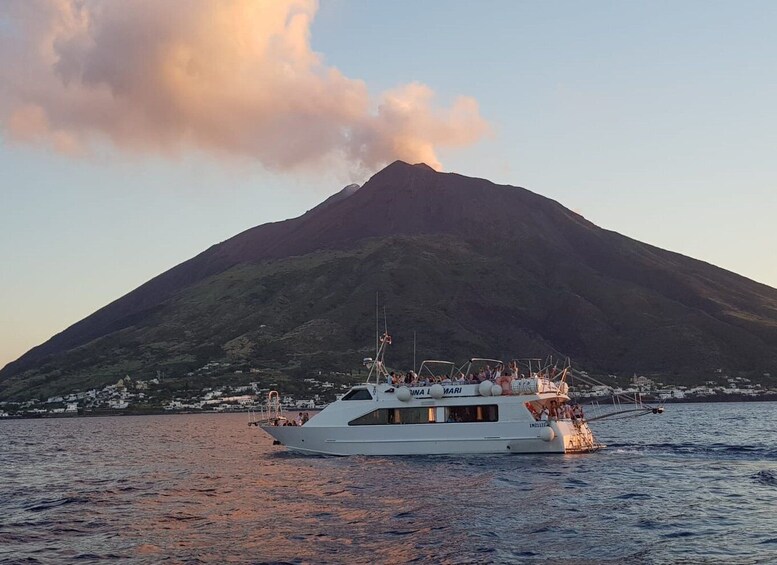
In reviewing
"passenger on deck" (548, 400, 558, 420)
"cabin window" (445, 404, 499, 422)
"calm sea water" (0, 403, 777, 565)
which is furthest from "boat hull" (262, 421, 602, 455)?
"calm sea water" (0, 403, 777, 565)

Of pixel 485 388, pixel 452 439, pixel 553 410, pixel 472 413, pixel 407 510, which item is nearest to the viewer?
pixel 407 510

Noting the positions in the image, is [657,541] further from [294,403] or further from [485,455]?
[294,403]

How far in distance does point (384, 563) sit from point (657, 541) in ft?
31.8

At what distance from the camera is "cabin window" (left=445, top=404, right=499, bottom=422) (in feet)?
172

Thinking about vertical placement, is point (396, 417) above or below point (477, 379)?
below

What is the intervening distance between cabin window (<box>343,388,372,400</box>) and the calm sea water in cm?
425

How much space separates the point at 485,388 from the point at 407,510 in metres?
18.8

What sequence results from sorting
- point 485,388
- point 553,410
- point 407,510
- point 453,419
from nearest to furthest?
point 407,510, point 485,388, point 453,419, point 553,410

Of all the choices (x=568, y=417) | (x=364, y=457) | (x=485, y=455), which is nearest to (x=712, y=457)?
(x=568, y=417)

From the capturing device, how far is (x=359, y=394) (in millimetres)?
54625

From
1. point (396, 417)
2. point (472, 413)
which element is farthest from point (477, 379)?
point (396, 417)

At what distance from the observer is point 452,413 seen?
52.9 m

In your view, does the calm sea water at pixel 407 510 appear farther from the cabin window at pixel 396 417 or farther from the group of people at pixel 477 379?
the group of people at pixel 477 379

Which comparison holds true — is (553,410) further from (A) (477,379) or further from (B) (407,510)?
(B) (407,510)
